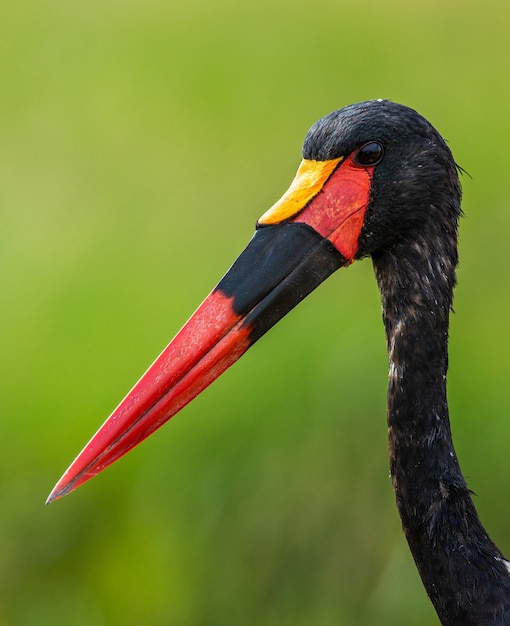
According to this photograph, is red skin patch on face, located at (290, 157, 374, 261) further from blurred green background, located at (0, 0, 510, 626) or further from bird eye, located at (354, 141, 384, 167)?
blurred green background, located at (0, 0, 510, 626)

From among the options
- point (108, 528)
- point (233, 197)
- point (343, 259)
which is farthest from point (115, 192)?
point (343, 259)

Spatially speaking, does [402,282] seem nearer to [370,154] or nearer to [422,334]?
[422,334]

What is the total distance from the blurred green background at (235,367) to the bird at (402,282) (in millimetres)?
1836

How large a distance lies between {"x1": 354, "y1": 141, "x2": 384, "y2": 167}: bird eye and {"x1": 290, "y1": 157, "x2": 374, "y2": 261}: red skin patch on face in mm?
15

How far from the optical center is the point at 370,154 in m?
3.09

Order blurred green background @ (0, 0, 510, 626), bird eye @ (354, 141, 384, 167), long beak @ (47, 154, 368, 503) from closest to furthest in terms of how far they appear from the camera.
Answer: long beak @ (47, 154, 368, 503), bird eye @ (354, 141, 384, 167), blurred green background @ (0, 0, 510, 626)

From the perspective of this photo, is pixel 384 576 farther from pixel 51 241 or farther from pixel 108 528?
pixel 51 241

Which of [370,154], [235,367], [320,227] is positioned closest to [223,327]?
[320,227]

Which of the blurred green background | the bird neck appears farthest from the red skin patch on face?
the blurred green background

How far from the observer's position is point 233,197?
26.5 ft

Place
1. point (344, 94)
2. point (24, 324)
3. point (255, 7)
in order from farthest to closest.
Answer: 1. point (255, 7)
2. point (344, 94)
3. point (24, 324)

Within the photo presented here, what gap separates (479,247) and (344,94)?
246cm

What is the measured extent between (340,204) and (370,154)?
15 cm

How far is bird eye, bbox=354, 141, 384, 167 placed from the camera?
10.1 ft
